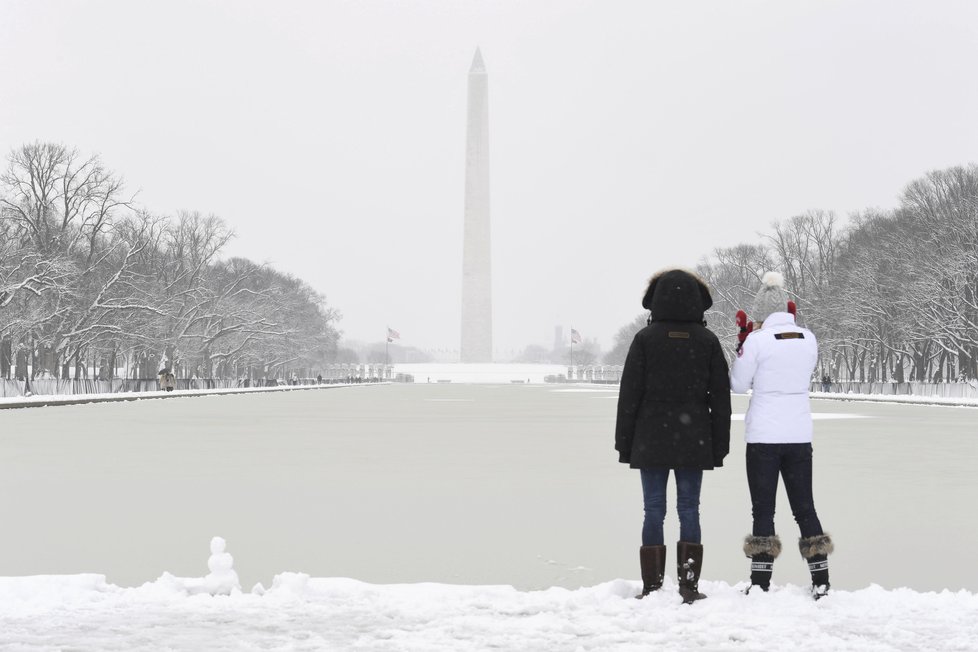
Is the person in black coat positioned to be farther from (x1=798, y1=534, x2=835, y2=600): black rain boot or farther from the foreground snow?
(x1=798, y1=534, x2=835, y2=600): black rain boot

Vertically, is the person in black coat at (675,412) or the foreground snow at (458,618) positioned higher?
the person in black coat at (675,412)

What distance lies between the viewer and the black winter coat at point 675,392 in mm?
6215

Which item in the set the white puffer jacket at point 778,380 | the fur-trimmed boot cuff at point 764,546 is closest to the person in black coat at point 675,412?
the white puffer jacket at point 778,380

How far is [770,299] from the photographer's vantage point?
6.62 meters

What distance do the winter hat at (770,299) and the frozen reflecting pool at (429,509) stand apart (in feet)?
5.86

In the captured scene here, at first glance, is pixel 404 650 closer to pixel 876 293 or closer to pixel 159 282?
pixel 876 293

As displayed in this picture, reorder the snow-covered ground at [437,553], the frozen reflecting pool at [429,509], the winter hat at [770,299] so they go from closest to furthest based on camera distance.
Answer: the snow-covered ground at [437,553]
the winter hat at [770,299]
the frozen reflecting pool at [429,509]

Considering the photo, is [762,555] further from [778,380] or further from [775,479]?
[778,380]

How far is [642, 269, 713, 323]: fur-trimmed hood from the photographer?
6273 mm

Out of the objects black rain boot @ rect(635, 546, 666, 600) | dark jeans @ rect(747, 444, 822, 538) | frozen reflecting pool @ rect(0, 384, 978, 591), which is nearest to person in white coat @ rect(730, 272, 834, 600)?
dark jeans @ rect(747, 444, 822, 538)

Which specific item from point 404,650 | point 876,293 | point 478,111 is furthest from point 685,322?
point 478,111

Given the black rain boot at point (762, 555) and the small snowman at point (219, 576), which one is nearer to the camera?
the black rain boot at point (762, 555)

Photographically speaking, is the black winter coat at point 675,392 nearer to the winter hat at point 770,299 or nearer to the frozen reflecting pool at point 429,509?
the winter hat at point 770,299

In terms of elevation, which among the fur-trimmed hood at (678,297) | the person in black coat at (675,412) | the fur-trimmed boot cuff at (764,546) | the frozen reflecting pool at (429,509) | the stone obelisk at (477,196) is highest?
the stone obelisk at (477,196)
